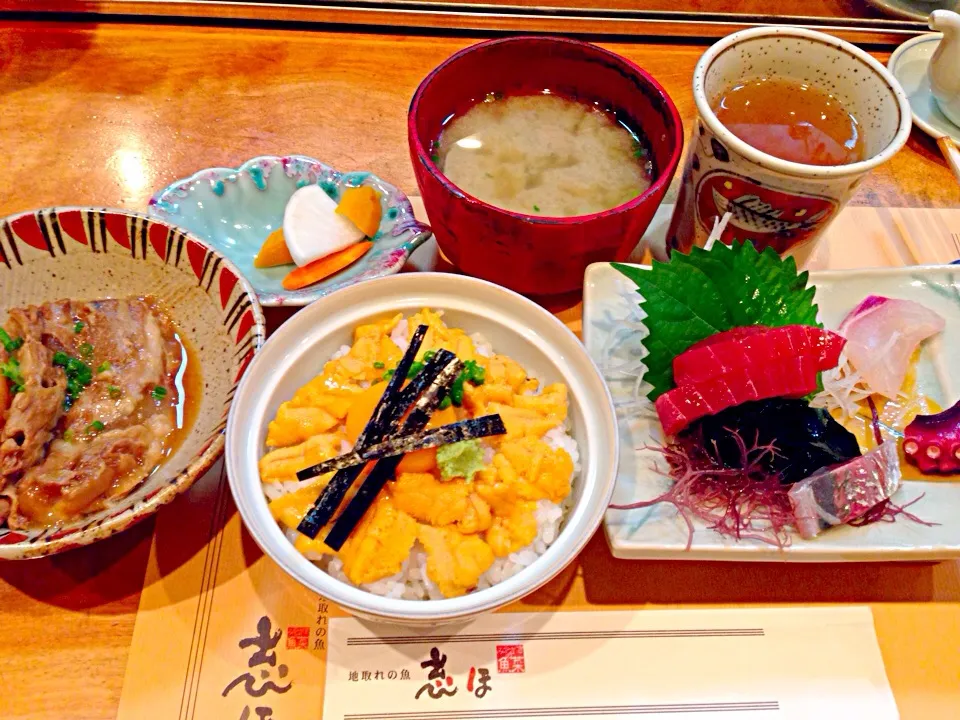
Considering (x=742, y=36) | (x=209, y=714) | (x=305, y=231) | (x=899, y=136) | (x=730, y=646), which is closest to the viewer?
(x=209, y=714)

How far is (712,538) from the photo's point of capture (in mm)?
1405

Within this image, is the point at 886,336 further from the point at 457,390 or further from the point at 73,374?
the point at 73,374

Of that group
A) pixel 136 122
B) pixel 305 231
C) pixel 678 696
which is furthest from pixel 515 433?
pixel 136 122

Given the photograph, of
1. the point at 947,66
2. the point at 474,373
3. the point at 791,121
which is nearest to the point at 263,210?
the point at 474,373

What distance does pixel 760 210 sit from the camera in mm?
1689

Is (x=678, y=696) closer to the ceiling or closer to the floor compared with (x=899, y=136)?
closer to the floor

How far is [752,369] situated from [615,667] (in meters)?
0.73

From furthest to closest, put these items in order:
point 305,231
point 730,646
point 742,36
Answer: point 305,231, point 742,36, point 730,646

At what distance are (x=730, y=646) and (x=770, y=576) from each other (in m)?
0.22

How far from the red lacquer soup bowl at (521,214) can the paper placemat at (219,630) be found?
2.88ft

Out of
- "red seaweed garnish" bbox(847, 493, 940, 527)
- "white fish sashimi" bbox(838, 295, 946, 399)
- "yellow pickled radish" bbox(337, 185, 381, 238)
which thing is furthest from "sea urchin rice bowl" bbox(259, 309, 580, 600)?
"white fish sashimi" bbox(838, 295, 946, 399)

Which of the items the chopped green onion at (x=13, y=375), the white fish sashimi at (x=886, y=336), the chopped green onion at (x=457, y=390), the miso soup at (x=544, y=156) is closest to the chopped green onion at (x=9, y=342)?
the chopped green onion at (x=13, y=375)

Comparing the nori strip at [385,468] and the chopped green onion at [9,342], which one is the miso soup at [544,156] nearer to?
the nori strip at [385,468]

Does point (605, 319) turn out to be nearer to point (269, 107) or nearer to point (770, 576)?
point (770, 576)
